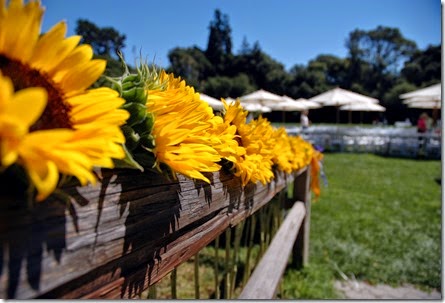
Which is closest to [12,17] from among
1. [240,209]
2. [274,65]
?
[240,209]

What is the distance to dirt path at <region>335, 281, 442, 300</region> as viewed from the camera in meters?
2.67

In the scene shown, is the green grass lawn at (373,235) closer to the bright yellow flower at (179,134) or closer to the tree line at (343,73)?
the bright yellow flower at (179,134)

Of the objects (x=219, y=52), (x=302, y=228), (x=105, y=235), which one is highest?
(x=219, y=52)

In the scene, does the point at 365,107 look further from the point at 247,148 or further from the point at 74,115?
the point at 74,115

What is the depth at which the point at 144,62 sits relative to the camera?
568 millimetres

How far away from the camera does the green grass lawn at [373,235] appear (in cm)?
293

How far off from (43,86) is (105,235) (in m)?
0.18

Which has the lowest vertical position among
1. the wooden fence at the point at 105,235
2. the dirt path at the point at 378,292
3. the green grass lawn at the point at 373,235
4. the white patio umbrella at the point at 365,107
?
the dirt path at the point at 378,292

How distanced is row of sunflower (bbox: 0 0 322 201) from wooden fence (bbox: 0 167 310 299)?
0.09ft

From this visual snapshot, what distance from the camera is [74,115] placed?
40cm

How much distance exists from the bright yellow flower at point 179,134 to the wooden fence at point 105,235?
2.2 inches

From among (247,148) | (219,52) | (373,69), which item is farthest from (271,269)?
(373,69)

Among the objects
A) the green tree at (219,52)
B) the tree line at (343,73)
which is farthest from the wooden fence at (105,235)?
the tree line at (343,73)

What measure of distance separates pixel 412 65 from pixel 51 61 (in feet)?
57.4
